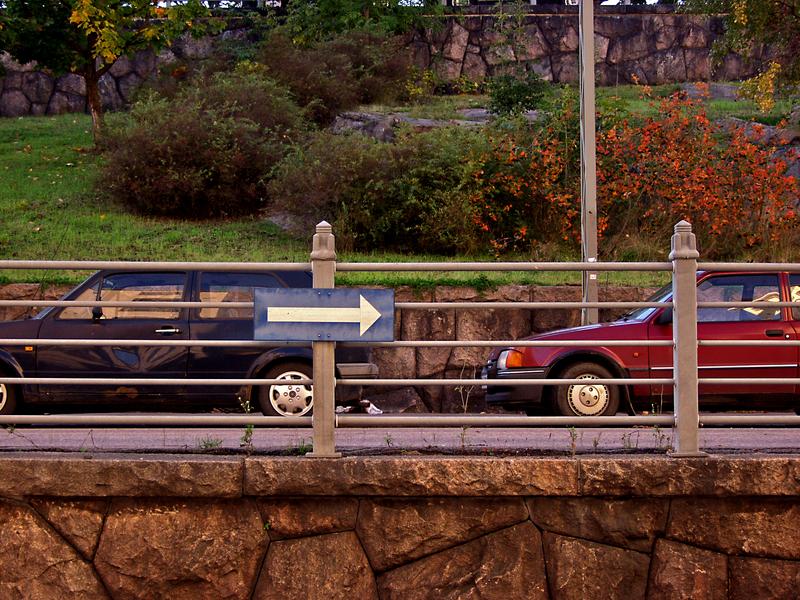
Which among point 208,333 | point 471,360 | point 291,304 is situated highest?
point 291,304

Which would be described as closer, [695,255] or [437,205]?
[695,255]

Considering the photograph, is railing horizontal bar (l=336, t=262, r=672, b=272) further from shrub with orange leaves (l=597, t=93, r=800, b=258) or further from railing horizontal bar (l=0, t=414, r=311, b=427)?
shrub with orange leaves (l=597, t=93, r=800, b=258)

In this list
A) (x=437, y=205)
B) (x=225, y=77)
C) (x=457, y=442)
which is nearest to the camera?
(x=457, y=442)

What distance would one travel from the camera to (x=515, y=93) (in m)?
23.5

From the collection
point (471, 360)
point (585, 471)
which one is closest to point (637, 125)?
point (471, 360)

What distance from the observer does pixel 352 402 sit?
1135 centimetres

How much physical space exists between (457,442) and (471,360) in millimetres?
7339

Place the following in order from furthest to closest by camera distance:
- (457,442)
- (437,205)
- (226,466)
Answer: (437,205)
(457,442)
(226,466)

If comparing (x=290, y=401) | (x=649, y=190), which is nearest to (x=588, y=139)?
(x=649, y=190)

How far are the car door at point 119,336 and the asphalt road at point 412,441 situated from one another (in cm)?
93

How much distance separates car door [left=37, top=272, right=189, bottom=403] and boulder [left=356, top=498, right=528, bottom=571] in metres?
5.86

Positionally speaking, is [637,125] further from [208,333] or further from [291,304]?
[291,304]

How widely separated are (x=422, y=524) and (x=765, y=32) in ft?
58.5

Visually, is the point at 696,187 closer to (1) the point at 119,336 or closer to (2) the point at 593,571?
(1) the point at 119,336
